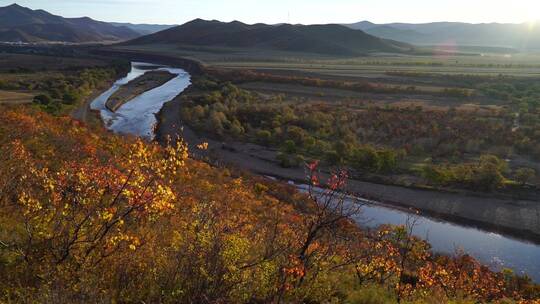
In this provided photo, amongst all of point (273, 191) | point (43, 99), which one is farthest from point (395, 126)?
point (43, 99)

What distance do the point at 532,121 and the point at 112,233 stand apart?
49.7 m

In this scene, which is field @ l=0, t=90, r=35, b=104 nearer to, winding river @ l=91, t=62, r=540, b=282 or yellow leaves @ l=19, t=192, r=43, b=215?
winding river @ l=91, t=62, r=540, b=282

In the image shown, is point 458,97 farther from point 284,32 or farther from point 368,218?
point 284,32

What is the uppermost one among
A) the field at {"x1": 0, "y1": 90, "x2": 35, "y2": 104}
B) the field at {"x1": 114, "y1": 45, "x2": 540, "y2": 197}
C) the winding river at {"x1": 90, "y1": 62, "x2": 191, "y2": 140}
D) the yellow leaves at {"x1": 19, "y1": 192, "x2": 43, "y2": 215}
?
the yellow leaves at {"x1": 19, "y1": 192, "x2": 43, "y2": 215}

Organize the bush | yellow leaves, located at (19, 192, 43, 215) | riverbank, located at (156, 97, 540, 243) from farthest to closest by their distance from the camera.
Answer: the bush
riverbank, located at (156, 97, 540, 243)
yellow leaves, located at (19, 192, 43, 215)

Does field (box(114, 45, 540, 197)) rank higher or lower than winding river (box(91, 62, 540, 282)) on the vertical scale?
higher

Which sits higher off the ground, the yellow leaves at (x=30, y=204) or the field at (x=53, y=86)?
the yellow leaves at (x=30, y=204)

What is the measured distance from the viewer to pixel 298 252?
8539 mm

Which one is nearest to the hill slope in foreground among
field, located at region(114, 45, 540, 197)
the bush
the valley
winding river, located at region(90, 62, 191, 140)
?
the valley

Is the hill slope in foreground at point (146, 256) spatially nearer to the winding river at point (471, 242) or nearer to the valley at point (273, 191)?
the valley at point (273, 191)

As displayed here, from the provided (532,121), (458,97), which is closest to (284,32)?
(458,97)

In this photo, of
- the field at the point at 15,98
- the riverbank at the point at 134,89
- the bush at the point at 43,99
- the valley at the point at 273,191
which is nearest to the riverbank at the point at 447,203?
the valley at the point at 273,191

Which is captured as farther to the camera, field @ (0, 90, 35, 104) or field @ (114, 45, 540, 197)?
field @ (0, 90, 35, 104)

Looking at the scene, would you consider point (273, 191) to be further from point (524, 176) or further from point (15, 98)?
point (15, 98)
